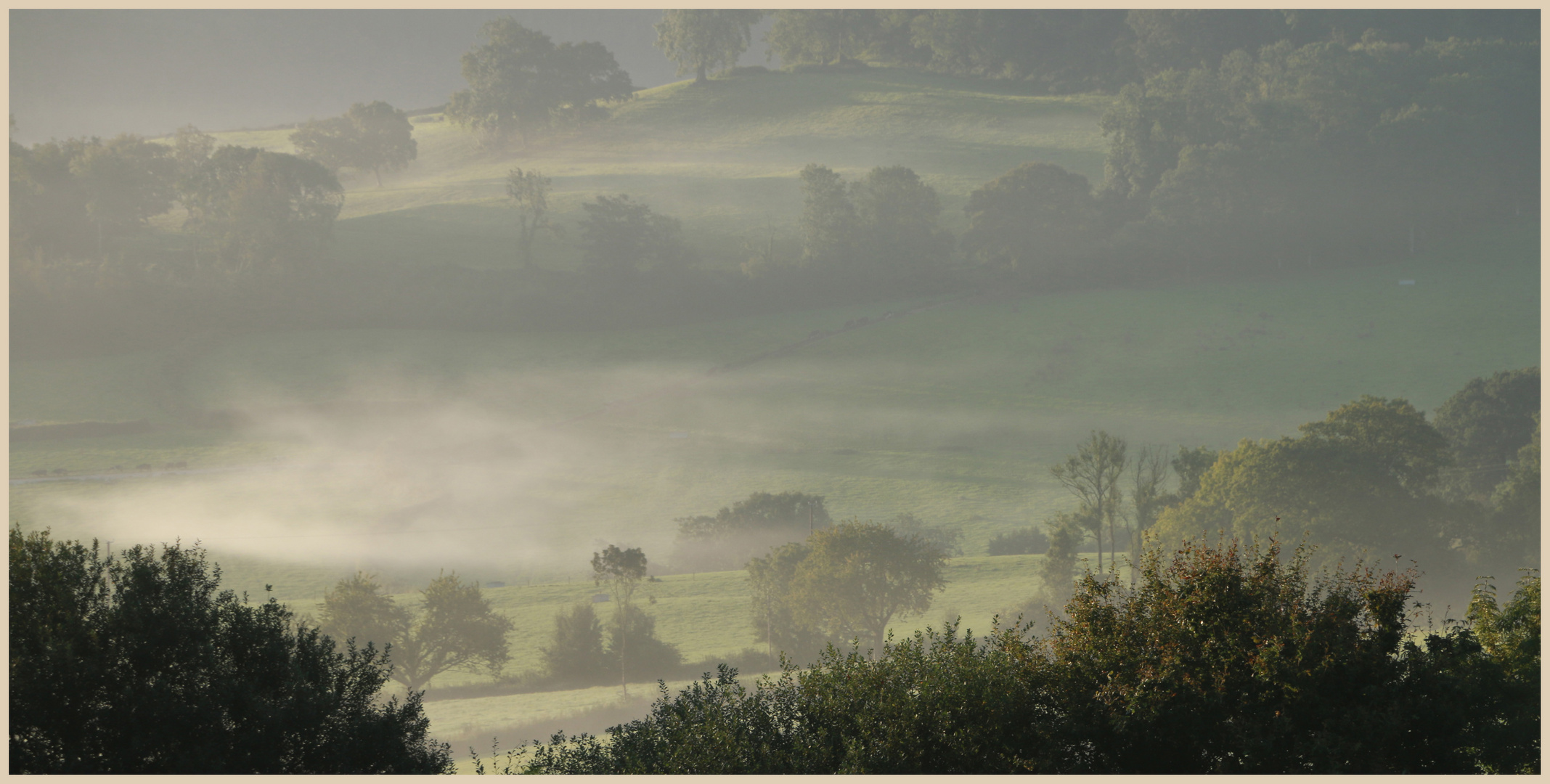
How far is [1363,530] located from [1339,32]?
164661 millimetres

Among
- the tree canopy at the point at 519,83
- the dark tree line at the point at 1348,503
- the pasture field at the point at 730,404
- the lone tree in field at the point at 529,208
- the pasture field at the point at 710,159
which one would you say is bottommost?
the dark tree line at the point at 1348,503

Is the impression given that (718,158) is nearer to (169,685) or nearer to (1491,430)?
(1491,430)

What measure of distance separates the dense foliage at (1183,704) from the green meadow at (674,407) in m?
47.4

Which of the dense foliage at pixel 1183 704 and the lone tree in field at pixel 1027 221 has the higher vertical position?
the lone tree in field at pixel 1027 221

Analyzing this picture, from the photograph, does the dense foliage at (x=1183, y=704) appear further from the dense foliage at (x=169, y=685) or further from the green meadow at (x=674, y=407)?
the green meadow at (x=674, y=407)

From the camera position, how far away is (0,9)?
24.1m

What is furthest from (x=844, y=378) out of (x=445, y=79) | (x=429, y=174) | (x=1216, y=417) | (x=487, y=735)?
(x=445, y=79)

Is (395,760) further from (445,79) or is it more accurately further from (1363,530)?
(445,79)

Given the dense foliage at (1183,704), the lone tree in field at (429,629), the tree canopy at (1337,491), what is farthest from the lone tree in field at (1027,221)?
the dense foliage at (1183,704)

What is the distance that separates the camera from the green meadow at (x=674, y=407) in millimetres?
93125

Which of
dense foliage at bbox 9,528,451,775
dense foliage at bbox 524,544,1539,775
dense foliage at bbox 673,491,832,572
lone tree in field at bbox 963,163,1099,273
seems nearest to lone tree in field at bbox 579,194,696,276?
lone tree in field at bbox 963,163,1099,273

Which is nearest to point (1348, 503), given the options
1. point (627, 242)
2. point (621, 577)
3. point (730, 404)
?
point (621, 577)

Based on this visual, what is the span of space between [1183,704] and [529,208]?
13581 cm

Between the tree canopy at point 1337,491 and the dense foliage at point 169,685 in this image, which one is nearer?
the dense foliage at point 169,685
